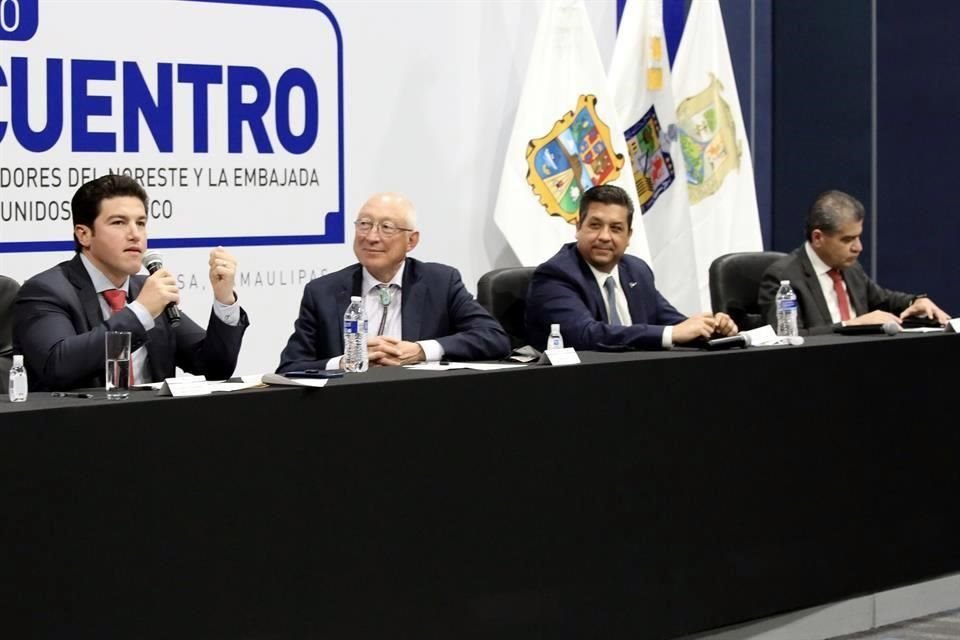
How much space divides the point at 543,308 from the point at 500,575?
4.51 ft

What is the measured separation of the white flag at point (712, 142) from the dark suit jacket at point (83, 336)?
3509mm

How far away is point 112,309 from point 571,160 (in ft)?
9.84

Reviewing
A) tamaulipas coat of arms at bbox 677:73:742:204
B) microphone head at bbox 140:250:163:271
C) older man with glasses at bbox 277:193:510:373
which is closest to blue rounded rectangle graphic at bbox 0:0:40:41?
older man with glasses at bbox 277:193:510:373

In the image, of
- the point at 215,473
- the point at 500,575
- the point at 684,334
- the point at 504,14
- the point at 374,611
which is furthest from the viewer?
the point at 504,14

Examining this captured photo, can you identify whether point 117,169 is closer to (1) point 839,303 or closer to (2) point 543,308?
(2) point 543,308

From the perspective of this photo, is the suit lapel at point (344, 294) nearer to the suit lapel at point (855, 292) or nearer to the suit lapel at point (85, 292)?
the suit lapel at point (85, 292)

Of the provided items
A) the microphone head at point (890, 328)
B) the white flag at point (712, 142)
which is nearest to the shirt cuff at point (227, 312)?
the microphone head at point (890, 328)

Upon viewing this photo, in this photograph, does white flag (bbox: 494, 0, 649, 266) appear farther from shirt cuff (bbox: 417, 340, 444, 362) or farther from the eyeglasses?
shirt cuff (bbox: 417, 340, 444, 362)

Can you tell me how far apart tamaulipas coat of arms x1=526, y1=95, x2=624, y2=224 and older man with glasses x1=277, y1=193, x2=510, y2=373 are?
183 centimetres

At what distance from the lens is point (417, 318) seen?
4.68 metres

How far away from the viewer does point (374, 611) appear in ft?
11.2

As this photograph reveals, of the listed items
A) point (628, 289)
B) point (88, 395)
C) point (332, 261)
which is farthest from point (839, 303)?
point (88, 395)

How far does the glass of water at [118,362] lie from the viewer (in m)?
3.23

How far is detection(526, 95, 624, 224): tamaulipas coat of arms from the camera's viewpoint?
652cm
